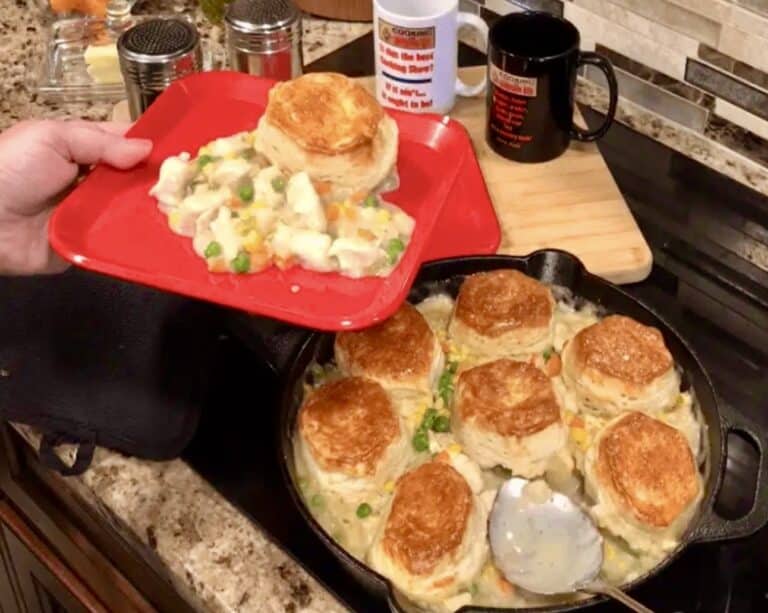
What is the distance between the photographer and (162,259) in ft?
3.01

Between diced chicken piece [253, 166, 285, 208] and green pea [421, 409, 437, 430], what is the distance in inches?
8.9

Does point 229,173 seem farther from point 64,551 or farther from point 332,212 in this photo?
point 64,551

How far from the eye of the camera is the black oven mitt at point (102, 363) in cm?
97

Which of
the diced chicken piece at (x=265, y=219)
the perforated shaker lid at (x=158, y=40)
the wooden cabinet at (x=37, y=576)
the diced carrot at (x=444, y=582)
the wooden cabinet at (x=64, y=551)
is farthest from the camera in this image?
the perforated shaker lid at (x=158, y=40)

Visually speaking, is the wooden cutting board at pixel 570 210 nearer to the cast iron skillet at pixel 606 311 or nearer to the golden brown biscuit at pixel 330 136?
the cast iron skillet at pixel 606 311

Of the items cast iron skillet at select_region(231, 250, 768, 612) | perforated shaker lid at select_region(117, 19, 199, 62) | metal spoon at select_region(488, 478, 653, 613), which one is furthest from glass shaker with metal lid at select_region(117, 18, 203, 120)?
metal spoon at select_region(488, 478, 653, 613)

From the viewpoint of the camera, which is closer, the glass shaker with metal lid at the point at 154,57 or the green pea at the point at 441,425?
the green pea at the point at 441,425

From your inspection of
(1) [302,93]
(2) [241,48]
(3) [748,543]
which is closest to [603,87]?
(2) [241,48]

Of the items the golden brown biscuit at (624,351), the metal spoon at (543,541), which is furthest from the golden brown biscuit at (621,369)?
the metal spoon at (543,541)

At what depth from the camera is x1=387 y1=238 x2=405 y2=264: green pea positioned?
90 centimetres

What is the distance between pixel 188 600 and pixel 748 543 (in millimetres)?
467

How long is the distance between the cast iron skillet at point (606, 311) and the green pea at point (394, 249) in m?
0.12

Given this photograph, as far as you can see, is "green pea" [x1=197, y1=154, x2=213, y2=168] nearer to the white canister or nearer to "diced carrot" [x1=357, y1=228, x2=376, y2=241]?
"diced carrot" [x1=357, y1=228, x2=376, y2=241]

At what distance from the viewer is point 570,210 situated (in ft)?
4.04
